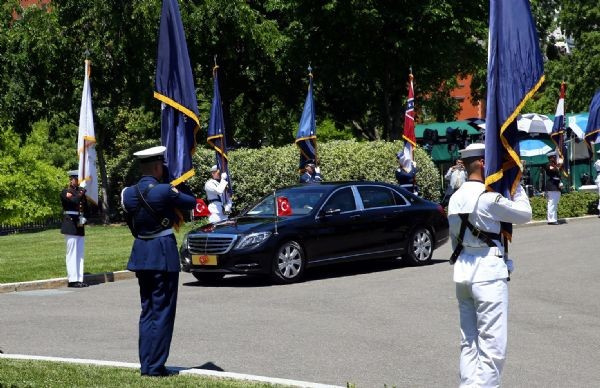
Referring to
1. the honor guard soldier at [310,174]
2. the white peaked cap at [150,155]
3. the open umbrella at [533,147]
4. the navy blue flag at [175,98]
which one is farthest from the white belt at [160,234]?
the open umbrella at [533,147]

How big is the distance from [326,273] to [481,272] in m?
10.8

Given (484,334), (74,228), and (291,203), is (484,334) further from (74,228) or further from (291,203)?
(74,228)

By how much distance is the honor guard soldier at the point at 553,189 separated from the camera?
94.9 ft

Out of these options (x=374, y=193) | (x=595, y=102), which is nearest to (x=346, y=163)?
(x=595, y=102)

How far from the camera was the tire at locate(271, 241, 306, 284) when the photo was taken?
1658 centimetres

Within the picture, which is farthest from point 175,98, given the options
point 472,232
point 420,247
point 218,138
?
point 218,138

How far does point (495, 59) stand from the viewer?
27.6 ft

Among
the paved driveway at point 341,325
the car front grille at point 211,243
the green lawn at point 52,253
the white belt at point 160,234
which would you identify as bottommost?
the paved driveway at point 341,325

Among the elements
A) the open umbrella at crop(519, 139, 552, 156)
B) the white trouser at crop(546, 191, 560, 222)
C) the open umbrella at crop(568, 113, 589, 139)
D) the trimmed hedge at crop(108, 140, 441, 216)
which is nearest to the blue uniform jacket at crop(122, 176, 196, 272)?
the white trouser at crop(546, 191, 560, 222)

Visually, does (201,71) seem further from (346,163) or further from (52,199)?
(346,163)

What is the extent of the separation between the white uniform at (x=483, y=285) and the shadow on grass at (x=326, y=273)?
30.4 ft

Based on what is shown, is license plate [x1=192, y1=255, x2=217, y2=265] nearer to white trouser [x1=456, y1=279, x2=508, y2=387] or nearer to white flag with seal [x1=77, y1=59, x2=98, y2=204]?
white flag with seal [x1=77, y1=59, x2=98, y2=204]

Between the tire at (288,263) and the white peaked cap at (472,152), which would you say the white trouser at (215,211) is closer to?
the tire at (288,263)

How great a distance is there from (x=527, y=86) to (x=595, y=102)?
73.2ft
